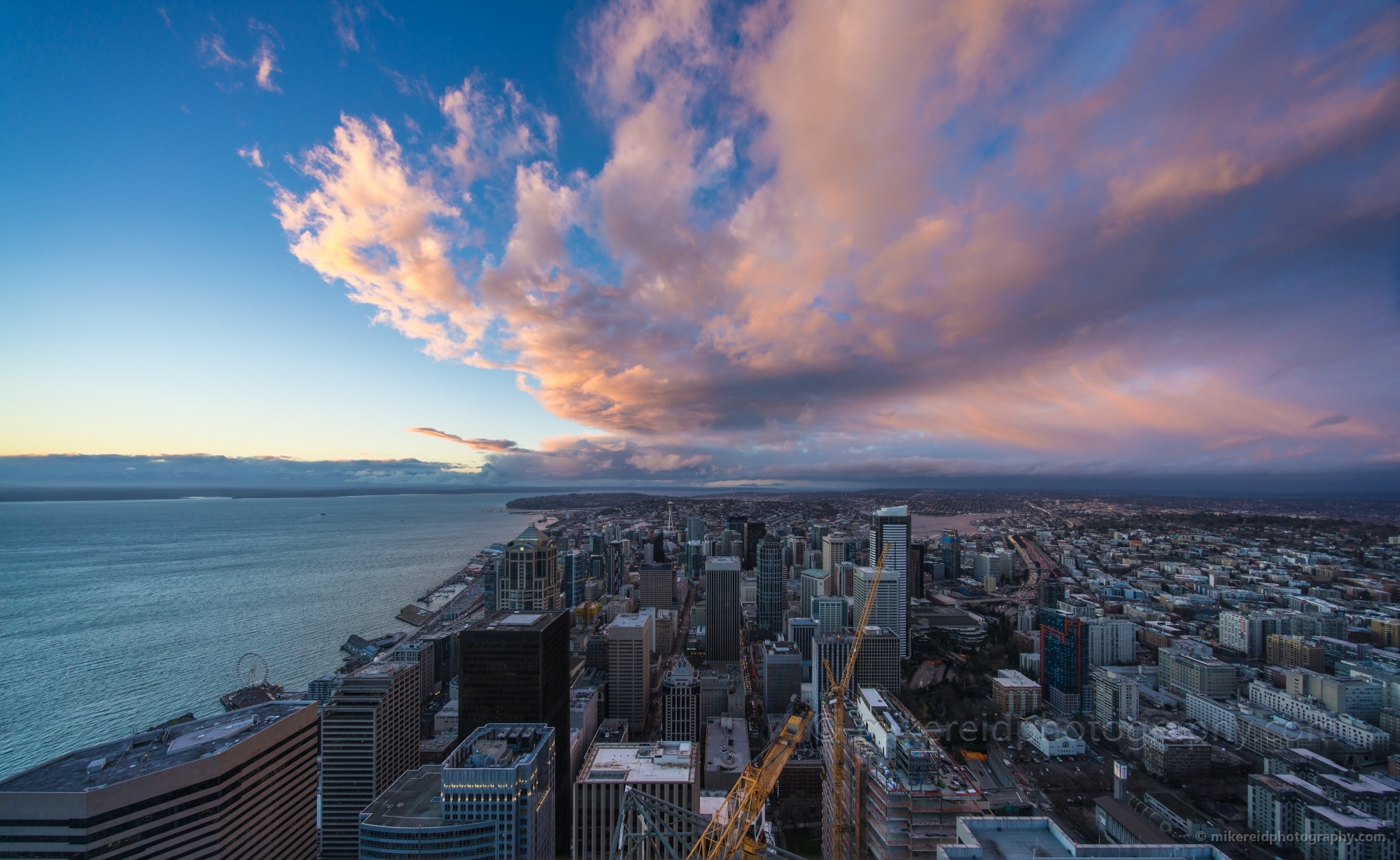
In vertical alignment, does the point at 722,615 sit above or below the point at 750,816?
below

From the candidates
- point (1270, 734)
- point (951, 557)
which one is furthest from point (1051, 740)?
point (951, 557)

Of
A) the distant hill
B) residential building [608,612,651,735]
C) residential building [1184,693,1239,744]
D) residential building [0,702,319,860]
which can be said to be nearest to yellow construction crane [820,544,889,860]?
residential building [0,702,319,860]

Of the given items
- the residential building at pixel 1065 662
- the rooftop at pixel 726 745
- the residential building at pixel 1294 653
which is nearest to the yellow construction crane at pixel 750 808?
the rooftop at pixel 726 745

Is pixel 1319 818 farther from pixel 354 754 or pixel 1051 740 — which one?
pixel 354 754

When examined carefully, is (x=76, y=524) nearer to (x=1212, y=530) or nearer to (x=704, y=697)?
(x=704, y=697)

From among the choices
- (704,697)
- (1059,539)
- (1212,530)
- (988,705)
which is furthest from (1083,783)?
(1212,530)

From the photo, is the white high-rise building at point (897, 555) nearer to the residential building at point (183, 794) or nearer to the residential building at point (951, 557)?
the residential building at point (951, 557)
